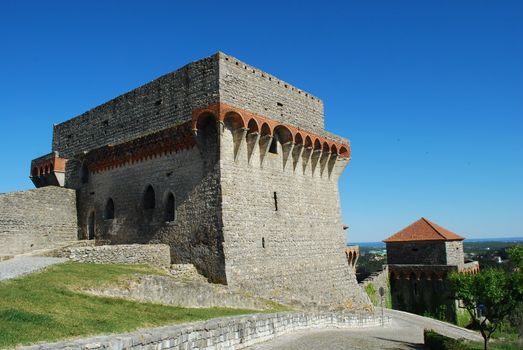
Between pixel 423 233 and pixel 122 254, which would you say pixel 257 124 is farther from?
pixel 423 233

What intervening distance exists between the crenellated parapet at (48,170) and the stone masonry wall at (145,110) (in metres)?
0.61

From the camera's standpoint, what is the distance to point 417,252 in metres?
36.2

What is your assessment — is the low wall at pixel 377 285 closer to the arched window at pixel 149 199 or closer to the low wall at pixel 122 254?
the arched window at pixel 149 199

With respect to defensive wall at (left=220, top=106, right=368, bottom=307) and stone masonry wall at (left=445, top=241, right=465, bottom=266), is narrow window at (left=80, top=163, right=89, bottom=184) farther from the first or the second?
stone masonry wall at (left=445, top=241, right=465, bottom=266)

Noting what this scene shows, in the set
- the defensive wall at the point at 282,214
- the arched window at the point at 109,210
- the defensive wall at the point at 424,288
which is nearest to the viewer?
the defensive wall at the point at 282,214

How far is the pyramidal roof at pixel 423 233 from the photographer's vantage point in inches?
1393

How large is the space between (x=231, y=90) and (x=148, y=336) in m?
11.9

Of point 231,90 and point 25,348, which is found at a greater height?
point 231,90

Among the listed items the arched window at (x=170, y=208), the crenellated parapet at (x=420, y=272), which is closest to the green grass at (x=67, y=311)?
the arched window at (x=170, y=208)

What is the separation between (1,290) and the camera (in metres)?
10.1

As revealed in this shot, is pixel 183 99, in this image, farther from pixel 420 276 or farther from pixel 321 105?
pixel 420 276

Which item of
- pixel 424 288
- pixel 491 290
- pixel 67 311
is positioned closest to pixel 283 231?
pixel 491 290

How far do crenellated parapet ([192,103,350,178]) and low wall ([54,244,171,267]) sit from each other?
4.92 meters

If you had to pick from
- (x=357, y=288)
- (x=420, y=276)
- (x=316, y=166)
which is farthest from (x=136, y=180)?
(x=420, y=276)
